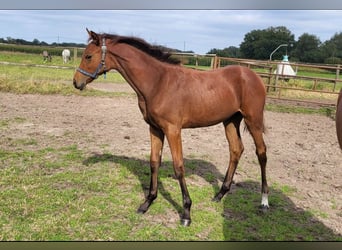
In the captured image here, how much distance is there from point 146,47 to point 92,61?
1.85ft

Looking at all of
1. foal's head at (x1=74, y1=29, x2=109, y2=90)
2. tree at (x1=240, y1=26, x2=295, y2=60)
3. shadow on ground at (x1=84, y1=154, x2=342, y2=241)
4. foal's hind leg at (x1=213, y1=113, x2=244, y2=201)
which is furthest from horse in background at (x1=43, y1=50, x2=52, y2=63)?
foal's hind leg at (x1=213, y1=113, x2=244, y2=201)

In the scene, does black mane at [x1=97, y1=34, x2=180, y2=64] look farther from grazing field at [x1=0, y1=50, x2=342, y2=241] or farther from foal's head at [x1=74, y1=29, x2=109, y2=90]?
grazing field at [x1=0, y1=50, x2=342, y2=241]

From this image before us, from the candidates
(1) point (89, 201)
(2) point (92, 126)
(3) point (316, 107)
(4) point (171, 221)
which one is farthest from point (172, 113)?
(3) point (316, 107)

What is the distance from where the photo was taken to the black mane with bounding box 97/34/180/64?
3.07m

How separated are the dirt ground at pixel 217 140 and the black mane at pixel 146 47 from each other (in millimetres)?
2051

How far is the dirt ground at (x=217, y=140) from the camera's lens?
13.2 feet

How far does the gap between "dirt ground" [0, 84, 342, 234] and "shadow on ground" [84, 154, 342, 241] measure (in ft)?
0.52

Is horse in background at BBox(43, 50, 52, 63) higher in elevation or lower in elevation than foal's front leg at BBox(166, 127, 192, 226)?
higher

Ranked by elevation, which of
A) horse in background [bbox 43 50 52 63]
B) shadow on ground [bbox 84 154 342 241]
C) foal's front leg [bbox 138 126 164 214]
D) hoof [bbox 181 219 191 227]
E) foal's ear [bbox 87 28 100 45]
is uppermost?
foal's ear [bbox 87 28 100 45]

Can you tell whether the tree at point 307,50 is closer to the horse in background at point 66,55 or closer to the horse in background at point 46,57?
the horse in background at point 66,55

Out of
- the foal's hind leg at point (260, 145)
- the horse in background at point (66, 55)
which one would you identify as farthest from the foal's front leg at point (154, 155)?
the horse in background at point (66, 55)

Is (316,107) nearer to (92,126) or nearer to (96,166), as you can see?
(92,126)

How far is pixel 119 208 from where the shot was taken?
3.23 meters

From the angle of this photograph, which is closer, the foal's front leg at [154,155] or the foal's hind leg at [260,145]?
the foal's front leg at [154,155]
